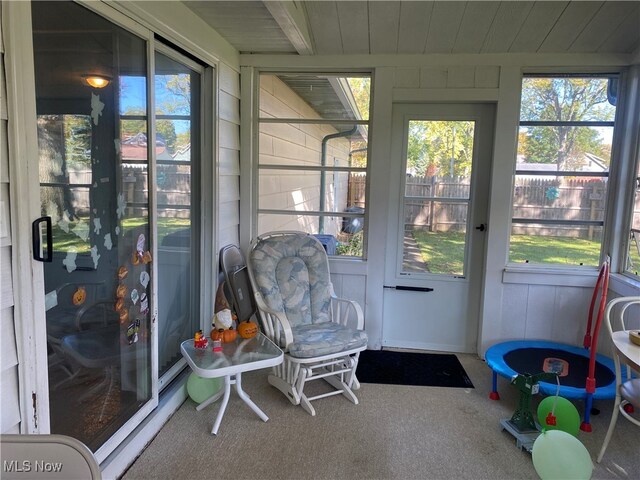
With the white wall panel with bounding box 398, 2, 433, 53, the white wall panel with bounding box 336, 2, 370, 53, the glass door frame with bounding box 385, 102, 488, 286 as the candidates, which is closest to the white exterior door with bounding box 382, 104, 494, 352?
the glass door frame with bounding box 385, 102, 488, 286

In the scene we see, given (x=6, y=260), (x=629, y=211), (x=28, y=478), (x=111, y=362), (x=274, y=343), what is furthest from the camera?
(x=629, y=211)

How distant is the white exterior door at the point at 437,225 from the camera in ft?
11.8

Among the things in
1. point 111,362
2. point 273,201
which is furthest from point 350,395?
point 273,201

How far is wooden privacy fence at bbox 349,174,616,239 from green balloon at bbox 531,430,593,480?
186 cm

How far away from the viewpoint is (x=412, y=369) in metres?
3.38

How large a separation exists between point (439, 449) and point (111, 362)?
169 cm

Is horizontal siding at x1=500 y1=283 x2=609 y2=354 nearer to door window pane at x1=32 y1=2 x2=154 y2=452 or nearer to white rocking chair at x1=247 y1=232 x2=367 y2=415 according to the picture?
white rocking chair at x1=247 y1=232 x2=367 y2=415

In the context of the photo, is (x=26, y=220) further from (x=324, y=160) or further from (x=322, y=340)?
(x=324, y=160)

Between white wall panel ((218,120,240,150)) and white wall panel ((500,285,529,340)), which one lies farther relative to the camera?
white wall panel ((500,285,529,340))

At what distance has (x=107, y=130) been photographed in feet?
6.56

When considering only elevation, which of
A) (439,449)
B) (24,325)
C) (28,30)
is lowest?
(439,449)

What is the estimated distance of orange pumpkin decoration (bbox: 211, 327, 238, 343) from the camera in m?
2.73

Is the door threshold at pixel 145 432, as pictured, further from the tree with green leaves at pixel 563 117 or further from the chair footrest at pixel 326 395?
the tree with green leaves at pixel 563 117

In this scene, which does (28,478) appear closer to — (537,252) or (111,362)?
(111,362)
